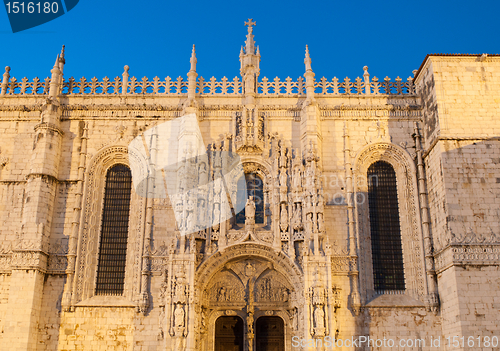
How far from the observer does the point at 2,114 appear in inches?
870

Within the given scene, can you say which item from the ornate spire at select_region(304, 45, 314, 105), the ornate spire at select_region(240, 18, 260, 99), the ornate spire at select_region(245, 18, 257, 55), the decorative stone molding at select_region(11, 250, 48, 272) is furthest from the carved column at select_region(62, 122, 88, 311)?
the ornate spire at select_region(304, 45, 314, 105)

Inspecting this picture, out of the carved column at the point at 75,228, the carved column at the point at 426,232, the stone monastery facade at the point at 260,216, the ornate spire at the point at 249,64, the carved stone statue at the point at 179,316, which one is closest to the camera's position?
the carved stone statue at the point at 179,316

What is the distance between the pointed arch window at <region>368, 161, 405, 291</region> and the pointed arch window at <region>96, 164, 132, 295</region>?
10.1 m

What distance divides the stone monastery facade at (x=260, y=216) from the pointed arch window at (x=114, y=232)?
61 mm

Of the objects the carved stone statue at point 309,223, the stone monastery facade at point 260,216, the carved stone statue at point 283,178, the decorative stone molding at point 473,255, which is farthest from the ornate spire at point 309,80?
the decorative stone molding at point 473,255

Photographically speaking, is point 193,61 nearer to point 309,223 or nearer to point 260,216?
point 260,216

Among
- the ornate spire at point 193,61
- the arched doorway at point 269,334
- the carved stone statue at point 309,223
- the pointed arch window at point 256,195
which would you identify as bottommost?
the arched doorway at point 269,334

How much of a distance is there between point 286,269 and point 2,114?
1391cm

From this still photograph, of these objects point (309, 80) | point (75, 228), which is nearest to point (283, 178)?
point (309, 80)

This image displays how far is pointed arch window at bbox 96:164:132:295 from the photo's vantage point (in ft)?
66.5

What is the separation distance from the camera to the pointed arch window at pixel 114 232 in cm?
2027

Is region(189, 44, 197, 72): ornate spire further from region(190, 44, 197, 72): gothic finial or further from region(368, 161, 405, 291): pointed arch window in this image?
region(368, 161, 405, 291): pointed arch window

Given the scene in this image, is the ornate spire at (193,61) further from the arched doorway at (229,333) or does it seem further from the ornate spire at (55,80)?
the arched doorway at (229,333)

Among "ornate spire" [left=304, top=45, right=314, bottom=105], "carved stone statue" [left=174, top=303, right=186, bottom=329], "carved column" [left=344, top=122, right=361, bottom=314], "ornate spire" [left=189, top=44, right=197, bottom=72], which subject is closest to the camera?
"carved stone statue" [left=174, top=303, right=186, bottom=329]
